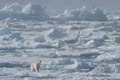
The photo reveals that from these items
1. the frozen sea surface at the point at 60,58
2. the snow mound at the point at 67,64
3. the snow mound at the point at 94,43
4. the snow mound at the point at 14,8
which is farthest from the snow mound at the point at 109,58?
the snow mound at the point at 14,8

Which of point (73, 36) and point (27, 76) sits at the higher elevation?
point (73, 36)

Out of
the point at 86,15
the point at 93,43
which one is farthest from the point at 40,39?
the point at 86,15

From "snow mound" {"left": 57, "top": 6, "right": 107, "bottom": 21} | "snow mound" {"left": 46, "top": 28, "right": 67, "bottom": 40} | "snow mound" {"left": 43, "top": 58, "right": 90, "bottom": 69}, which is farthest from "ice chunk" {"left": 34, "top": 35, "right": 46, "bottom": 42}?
"snow mound" {"left": 57, "top": 6, "right": 107, "bottom": 21}

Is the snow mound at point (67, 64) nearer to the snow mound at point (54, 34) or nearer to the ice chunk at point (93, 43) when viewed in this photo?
the ice chunk at point (93, 43)

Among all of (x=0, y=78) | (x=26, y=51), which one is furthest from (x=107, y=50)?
(x=0, y=78)

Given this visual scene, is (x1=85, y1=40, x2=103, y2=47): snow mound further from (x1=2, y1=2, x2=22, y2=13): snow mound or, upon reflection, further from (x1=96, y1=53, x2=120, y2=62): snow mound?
(x1=2, y1=2, x2=22, y2=13): snow mound

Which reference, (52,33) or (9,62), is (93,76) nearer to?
(9,62)

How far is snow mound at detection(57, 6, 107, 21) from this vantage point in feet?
109

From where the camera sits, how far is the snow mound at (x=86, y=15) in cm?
3322

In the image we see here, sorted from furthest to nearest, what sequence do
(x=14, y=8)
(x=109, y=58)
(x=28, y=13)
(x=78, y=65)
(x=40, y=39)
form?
(x=14, y=8)
(x=28, y=13)
(x=40, y=39)
(x=109, y=58)
(x=78, y=65)

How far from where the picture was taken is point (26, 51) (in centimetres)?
1522

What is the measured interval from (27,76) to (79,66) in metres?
1.87

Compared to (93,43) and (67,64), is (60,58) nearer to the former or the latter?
(67,64)

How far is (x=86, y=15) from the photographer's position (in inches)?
1341
